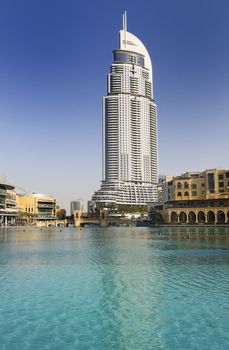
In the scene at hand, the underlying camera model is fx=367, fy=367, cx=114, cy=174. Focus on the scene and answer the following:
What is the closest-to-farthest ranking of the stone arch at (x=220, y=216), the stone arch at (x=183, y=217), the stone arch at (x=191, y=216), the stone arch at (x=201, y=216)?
the stone arch at (x=220, y=216)
the stone arch at (x=201, y=216)
the stone arch at (x=191, y=216)
the stone arch at (x=183, y=217)

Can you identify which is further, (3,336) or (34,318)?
(34,318)

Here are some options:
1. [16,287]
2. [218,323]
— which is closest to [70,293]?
[16,287]

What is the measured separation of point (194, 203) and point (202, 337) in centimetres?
15418

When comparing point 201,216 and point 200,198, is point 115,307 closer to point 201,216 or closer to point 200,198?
point 201,216

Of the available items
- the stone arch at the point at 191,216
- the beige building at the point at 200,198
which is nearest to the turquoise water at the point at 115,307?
the beige building at the point at 200,198

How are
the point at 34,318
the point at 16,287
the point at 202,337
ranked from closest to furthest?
the point at 202,337
the point at 34,318
the point at 16,287

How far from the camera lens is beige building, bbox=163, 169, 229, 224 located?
161 metres

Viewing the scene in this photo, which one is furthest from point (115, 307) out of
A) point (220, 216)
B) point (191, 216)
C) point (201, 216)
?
point (191, 216)

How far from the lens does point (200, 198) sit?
6609 inches

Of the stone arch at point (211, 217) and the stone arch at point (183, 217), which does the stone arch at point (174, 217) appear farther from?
the stone arch at point (211, 217)

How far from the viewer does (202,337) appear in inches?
679

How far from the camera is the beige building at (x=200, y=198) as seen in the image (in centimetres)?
16075

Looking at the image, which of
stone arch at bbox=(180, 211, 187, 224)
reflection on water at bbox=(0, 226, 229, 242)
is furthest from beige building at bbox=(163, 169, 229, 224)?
reflection on water at bbox=(0, 226, 229, 242)

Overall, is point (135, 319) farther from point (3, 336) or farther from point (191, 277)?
point (191, 277)
